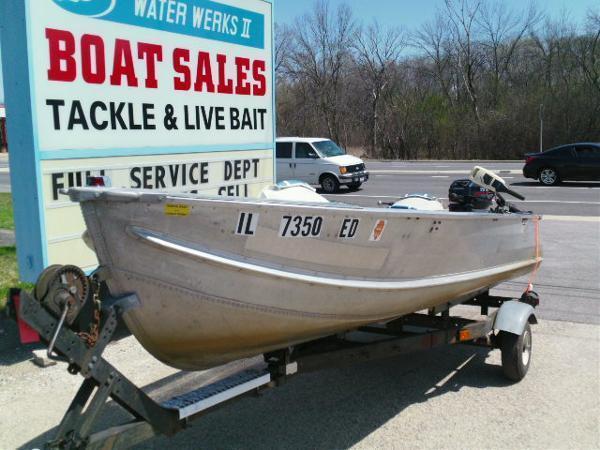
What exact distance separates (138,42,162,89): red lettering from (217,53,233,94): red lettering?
0.90 metres

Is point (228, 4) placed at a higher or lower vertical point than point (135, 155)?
higher

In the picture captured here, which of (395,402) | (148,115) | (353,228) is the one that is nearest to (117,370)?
(353,228)

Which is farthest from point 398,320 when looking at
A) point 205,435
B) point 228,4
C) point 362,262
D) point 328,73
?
point 328,73

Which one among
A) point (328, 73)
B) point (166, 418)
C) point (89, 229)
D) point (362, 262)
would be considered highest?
point (328, 73)

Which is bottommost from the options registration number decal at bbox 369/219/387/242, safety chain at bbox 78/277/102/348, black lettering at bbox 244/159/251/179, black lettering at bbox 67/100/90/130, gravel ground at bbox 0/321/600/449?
gravel ground at bbox 0/321/600/449

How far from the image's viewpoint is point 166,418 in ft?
11.3

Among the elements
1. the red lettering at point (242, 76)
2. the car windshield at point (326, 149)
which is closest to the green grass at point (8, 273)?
the red lettering at point (242, 76)

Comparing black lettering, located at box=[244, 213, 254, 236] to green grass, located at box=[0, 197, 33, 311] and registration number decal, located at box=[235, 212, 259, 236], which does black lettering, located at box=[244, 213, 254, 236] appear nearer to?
registration number decal, located at box=[235, 212, 259, 236]

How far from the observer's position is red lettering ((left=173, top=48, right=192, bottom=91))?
6294 millimetres

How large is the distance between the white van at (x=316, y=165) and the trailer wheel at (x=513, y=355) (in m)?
17.0

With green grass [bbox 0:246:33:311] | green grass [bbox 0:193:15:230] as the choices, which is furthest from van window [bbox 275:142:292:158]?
green grass [bbox 0:246:33:311]

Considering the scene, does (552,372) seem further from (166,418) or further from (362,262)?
(166,418)

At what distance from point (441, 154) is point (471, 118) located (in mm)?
3189

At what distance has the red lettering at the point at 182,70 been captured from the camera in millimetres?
6294
